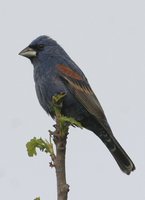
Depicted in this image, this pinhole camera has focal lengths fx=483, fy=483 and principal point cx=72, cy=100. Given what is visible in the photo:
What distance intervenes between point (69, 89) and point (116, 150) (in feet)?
3.40

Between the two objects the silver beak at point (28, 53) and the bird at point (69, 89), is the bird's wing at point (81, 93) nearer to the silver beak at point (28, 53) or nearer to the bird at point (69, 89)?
the bird at point (69, 89)

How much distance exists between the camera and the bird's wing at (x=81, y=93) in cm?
561

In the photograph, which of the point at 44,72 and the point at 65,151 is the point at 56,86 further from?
the point at 65,151

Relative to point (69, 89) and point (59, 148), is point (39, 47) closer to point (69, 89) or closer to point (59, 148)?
point (69, 89)

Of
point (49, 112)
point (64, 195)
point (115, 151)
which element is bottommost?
point (64, 195)

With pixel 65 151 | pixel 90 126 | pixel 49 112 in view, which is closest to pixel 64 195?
pixel 65 151

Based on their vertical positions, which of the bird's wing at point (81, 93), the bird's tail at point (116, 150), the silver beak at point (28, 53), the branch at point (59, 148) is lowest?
the branch at point (59, 148)

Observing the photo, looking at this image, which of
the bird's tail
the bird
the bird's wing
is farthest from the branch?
the bird's tail

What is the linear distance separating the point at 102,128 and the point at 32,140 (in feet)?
9.30

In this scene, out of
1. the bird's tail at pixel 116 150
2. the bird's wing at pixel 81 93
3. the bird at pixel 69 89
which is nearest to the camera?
the bird at pixel 69 89

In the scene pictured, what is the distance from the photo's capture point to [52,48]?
20.1 ft

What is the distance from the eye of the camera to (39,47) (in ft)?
20.0

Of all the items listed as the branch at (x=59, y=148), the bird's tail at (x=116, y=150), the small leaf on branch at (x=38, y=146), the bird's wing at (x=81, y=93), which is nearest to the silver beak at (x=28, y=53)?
the bird's wing at (x=81, y=93)

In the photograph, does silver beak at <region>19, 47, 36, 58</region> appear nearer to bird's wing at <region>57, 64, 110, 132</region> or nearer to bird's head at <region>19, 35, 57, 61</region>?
bird's head at <region>19, 35, 57, 61</region>
